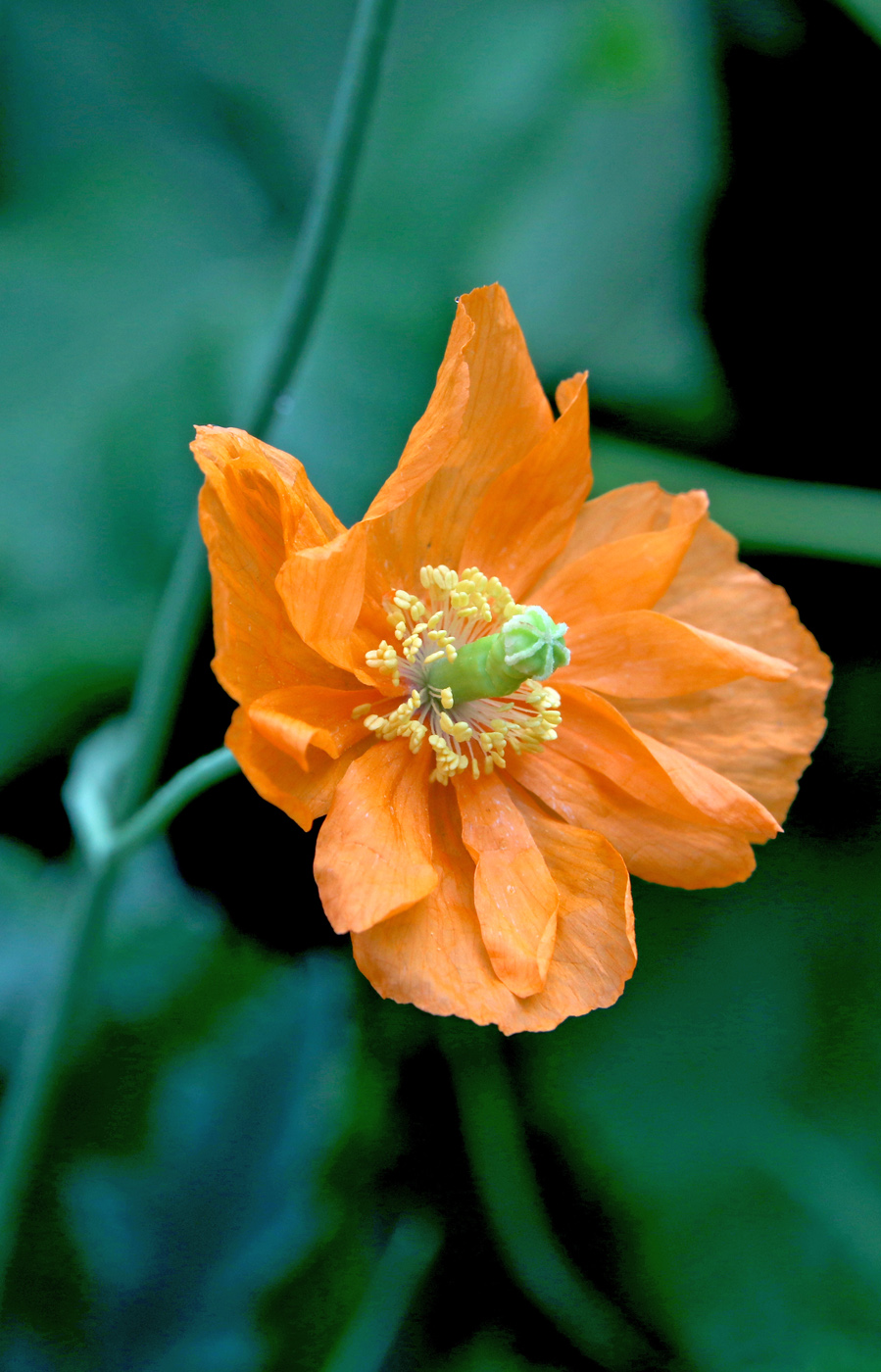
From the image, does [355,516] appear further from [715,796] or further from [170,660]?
[715,796]

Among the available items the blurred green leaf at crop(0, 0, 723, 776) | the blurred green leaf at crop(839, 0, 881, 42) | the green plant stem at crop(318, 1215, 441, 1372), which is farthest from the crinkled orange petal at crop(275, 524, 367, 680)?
the blurred green leaf at crop(839, 0, 881, 42)

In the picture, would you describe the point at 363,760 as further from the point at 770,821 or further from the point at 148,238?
the point at 148,238

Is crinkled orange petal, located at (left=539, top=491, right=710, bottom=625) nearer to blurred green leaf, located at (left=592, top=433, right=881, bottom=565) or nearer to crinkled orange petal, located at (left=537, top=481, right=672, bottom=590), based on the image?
crinkled orange petal, located at (left=537, top=481, right=672, bottom=590)

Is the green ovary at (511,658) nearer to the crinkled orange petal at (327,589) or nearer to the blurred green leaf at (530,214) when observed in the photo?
the crinkled orange petal at (327,589)

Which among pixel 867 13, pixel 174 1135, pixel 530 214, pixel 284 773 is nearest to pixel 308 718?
pixel 284 773

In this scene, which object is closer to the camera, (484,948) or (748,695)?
(484,948)

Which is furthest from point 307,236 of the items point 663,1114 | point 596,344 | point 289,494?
point 663,1114
